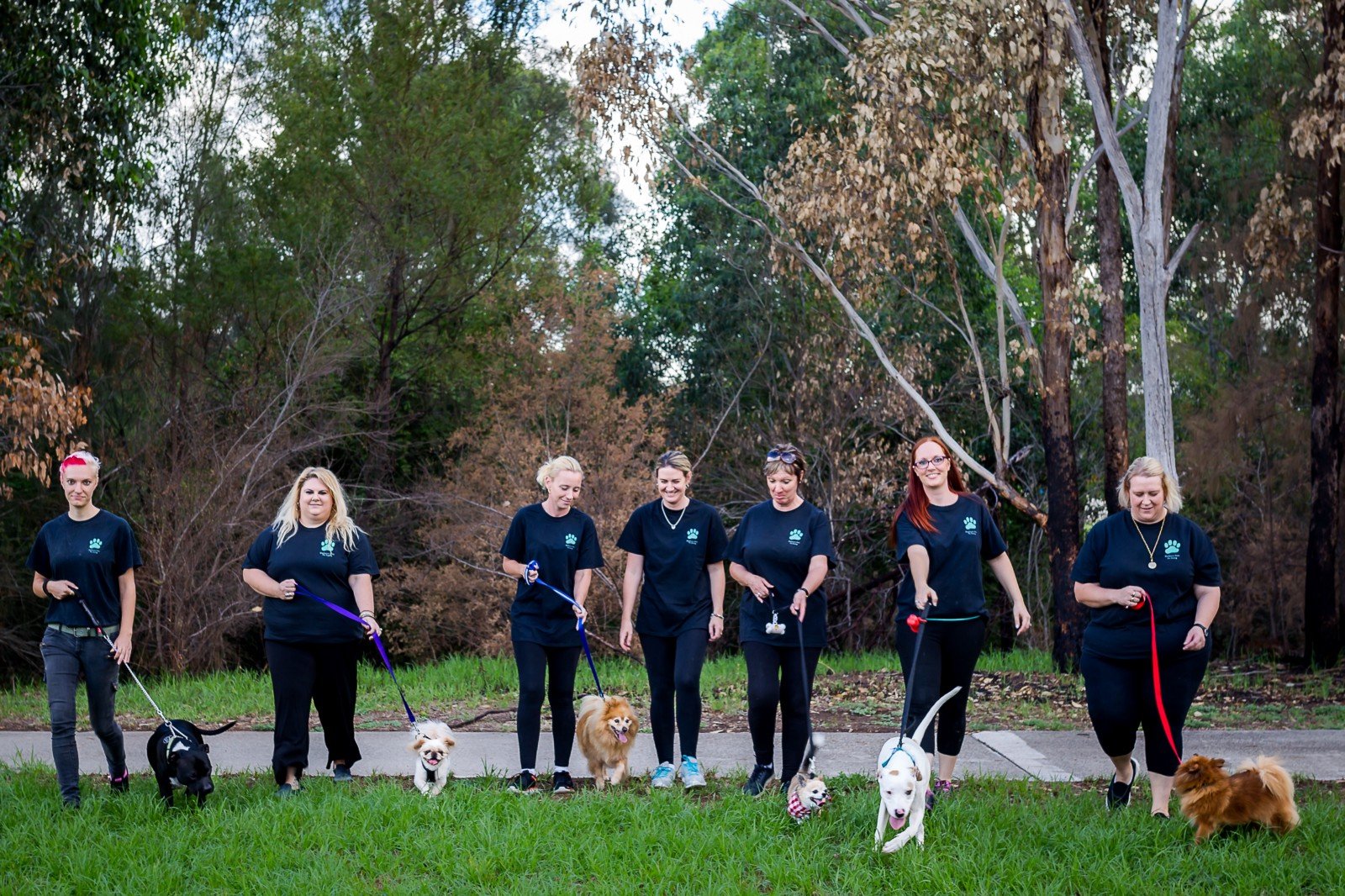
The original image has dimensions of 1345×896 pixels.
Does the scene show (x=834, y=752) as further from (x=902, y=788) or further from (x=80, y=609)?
(x=80, y=609)

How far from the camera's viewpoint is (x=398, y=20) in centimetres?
1798

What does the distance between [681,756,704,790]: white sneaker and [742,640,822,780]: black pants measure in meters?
0.36

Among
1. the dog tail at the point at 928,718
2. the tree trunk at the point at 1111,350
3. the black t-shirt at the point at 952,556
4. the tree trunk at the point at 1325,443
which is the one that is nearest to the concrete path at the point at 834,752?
the dog tail at the point at 928,718

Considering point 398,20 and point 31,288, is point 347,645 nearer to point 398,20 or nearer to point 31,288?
point 31,288

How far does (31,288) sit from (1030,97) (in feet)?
32.4

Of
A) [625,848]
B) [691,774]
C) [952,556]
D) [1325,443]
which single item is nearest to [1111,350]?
[1325,443]

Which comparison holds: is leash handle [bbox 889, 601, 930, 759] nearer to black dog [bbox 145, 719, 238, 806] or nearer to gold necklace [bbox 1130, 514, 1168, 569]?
gold necklace [bbox 1130, 514, 1168, 569]

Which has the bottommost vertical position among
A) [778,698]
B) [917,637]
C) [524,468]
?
[778,698]

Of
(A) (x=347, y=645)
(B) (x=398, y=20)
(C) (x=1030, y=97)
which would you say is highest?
(B) (x=398, y=20)

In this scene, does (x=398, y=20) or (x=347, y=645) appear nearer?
(x=347, y=645)

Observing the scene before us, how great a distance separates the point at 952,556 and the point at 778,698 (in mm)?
1172

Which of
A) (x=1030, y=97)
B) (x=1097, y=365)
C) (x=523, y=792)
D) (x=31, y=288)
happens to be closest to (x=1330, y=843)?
(x=523, y=792)

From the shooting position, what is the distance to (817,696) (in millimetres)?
11477

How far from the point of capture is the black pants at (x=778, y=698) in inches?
255
